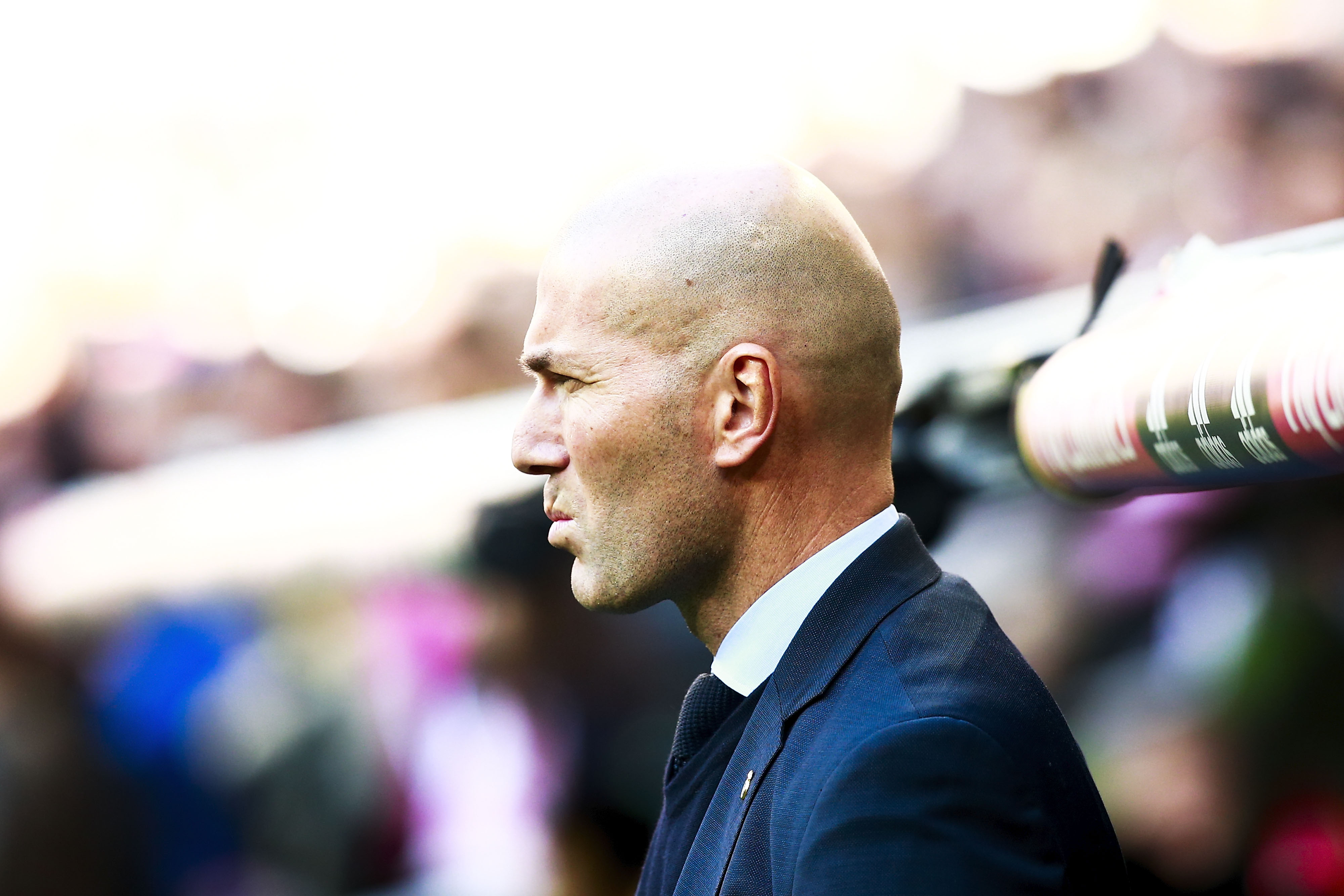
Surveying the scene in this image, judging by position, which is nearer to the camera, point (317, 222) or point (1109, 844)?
point (1109, 844)

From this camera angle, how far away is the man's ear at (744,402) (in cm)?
150

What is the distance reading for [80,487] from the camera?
12.9ft

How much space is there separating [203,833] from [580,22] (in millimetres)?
2775

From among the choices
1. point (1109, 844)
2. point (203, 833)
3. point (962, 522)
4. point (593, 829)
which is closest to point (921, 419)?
point (962, 522)

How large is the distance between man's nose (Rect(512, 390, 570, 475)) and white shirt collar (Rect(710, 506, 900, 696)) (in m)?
0.31

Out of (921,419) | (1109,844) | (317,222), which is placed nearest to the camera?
(1109,844)

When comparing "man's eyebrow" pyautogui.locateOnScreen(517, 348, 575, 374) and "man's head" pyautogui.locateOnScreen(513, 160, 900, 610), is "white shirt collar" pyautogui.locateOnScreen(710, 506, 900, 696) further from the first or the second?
"man's eyebrow" pyautogui.locateOnScreen(517, 348, 575, 374)

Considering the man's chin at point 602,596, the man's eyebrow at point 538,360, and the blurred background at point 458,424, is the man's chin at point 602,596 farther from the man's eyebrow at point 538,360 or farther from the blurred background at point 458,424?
the blurred background at point 458,424

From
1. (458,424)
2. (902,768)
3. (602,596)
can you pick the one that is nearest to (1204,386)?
(902,768)

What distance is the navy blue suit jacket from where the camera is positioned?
1206mm

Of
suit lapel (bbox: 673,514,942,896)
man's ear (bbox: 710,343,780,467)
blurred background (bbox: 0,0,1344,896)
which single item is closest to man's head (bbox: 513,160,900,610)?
man's ear (bbox: 710,343,780,467)

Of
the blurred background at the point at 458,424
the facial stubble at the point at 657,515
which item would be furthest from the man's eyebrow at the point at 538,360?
the blurred background at the point at 458,424

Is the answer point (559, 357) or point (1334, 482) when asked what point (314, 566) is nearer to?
point (559, 357)

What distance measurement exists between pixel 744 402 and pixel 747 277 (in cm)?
15
